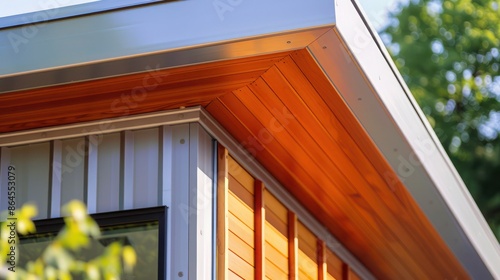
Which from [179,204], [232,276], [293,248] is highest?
[293,248]

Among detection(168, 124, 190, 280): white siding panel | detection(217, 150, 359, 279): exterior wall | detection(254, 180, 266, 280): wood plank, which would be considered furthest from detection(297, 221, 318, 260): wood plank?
detection(168, 124, 190, 280): white siding panel

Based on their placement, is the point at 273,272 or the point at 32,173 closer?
the point at 32,173

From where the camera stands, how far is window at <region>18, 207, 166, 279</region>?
12.8 ft

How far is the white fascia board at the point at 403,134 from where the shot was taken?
359 cm

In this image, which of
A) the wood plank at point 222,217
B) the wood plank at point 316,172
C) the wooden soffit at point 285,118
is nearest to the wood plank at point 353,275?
the wood plank at point 316,172

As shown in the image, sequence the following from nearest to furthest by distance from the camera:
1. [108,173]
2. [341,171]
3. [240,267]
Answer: [108,173] < [240,267] < [341,171]

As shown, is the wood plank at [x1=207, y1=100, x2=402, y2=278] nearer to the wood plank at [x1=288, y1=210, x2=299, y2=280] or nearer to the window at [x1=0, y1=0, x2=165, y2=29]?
the wood plank at [x1=288, y1=210, x2=299, y2=280]

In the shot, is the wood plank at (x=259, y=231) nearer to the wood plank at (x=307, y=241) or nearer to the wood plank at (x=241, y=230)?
the wood plank at (x=241, y=230)

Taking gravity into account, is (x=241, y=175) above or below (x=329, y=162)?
below

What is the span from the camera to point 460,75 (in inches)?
722

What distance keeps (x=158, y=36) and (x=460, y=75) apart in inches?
617

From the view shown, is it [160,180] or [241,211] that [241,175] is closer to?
[241,211]

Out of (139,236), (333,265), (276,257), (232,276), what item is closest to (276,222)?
(276,257)

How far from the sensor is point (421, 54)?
18.2 metres
